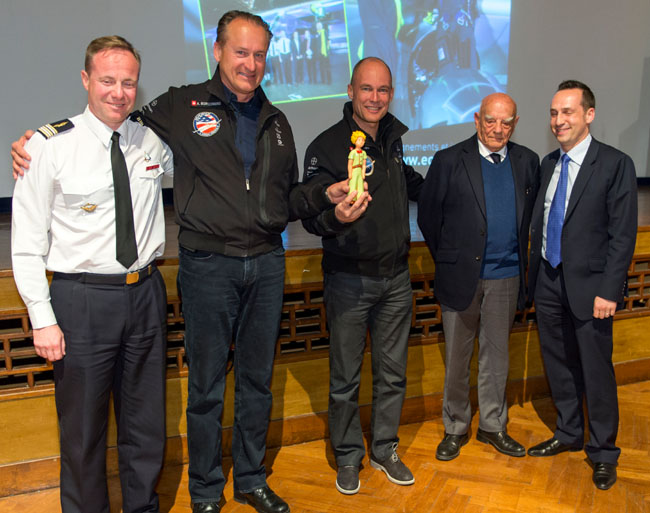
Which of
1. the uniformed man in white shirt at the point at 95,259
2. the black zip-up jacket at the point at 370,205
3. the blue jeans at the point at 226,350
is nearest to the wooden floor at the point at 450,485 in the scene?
the blue jeans at the point at 226,350

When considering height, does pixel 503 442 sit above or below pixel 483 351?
below

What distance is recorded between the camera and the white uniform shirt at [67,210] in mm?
1919

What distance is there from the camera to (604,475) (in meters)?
2.70

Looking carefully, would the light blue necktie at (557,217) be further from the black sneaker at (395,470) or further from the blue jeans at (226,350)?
the blue jeans at (226,350)

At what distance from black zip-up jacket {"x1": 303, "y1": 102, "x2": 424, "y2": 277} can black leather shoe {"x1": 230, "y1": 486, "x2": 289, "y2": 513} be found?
3.46 feet

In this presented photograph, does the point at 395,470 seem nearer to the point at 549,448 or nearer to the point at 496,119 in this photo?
the point at 549,448

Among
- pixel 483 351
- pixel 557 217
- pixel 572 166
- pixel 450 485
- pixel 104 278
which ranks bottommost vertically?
pixel 450 485

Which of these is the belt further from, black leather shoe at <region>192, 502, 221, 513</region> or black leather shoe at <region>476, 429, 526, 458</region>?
black leather shoe at <region>476, 429, 526, 458</region>

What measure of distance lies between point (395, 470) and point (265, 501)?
660 millimetres

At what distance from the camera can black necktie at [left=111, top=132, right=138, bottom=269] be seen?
79.5 inches

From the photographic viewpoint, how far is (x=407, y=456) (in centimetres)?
298

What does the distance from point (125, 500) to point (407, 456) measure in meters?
1.44

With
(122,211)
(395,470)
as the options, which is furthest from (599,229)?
(122,211)

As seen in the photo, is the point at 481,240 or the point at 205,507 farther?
the point at 481,240
